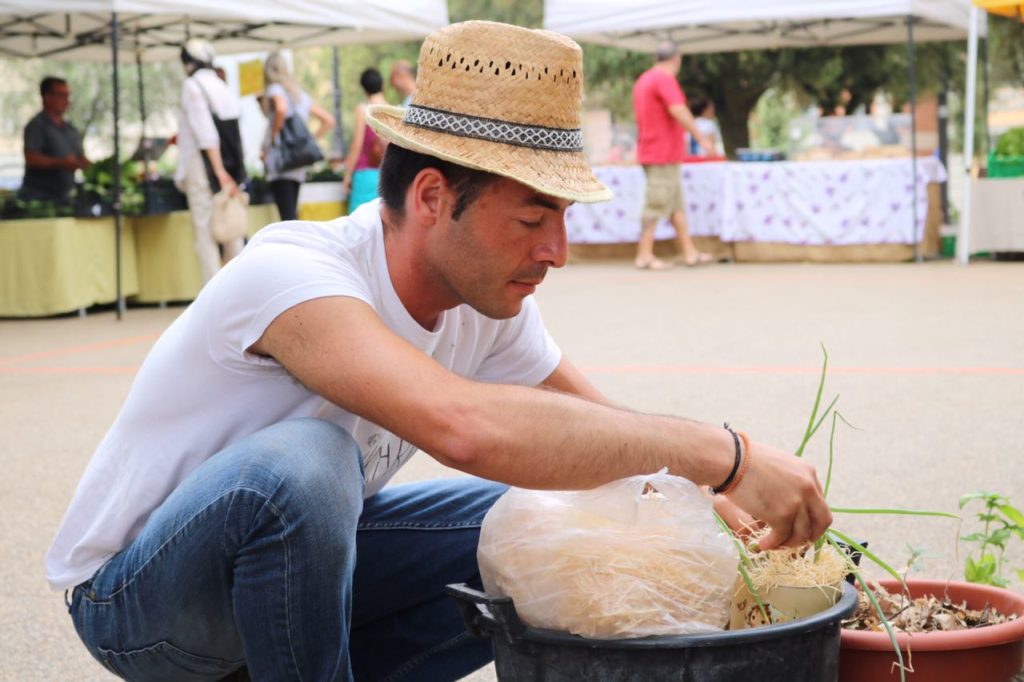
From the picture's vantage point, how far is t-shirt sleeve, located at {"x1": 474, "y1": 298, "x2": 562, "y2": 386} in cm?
247

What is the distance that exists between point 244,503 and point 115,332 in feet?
25.4

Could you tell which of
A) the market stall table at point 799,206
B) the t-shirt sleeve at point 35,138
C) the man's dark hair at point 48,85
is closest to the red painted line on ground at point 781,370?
the t-shirt sleeve at point 35,138

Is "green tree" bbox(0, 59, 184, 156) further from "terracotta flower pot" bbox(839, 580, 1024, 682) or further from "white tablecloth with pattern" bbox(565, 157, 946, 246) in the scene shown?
"terracotta flower pot" bbox(839, 580, 1024, 682)

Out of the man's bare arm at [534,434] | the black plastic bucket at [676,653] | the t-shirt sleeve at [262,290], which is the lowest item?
the black plastic bucket at [676,653]

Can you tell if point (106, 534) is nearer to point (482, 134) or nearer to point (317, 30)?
point (482, 134)

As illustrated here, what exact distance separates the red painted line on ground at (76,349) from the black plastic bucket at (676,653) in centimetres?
684

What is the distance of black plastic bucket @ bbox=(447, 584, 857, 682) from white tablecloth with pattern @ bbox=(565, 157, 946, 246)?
11.4 meters

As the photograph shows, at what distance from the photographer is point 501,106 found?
2.07 meters

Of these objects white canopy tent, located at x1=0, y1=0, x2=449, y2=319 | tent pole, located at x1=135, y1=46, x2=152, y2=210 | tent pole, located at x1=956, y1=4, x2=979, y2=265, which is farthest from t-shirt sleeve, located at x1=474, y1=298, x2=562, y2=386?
tent pole, located at x1=956, y1=4, x2=979, y2=265

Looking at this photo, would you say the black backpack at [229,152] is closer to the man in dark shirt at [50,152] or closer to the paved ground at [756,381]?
the paved ground at [756,381]

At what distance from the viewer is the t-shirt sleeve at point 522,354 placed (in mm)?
2475

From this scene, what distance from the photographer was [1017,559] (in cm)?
367

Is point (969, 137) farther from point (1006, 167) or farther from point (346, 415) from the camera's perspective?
point (346, 415)

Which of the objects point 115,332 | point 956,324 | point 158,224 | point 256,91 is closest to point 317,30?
point 256,91
